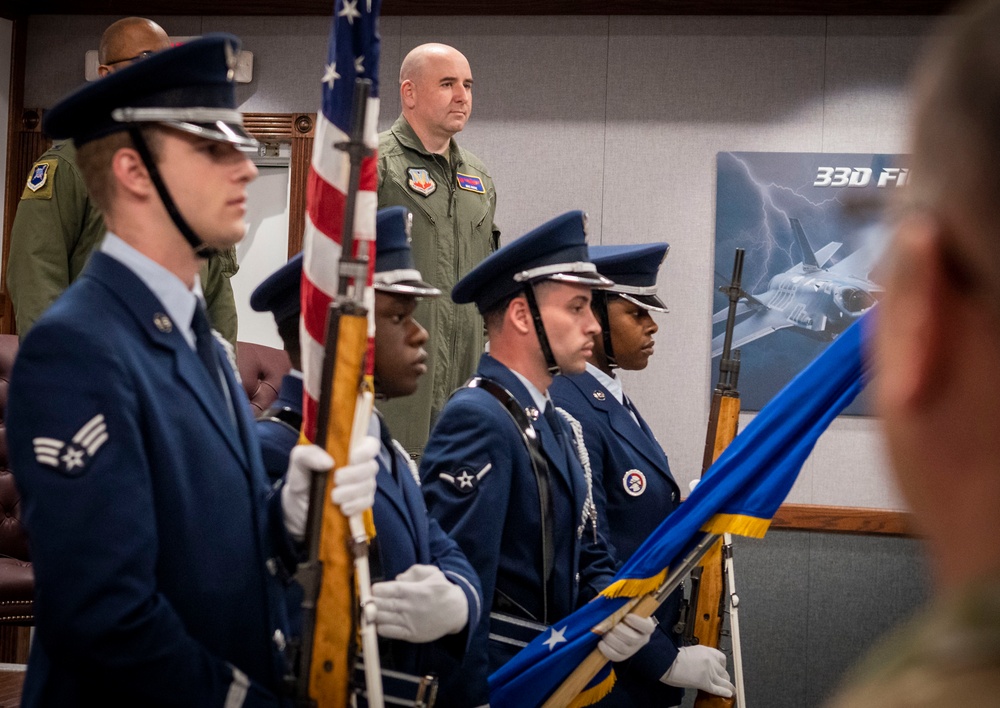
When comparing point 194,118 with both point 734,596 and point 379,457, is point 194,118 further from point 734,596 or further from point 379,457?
point 734,596

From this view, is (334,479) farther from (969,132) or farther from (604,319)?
(604,319)

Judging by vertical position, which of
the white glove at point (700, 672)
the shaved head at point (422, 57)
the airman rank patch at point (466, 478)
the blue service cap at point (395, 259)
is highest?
the shaved head at point (422, 57)

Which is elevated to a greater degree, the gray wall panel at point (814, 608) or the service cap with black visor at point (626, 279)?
the service cap with black visor at point (626, 279)

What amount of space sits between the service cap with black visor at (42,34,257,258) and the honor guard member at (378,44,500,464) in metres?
2.13

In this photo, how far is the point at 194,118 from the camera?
4.93 feet

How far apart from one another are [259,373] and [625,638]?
95.5 inches

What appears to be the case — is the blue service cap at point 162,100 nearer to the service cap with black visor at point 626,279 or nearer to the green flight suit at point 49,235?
the green flight suit at point 49,235

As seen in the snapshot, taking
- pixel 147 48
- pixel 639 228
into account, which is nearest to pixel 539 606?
pixel 147 48

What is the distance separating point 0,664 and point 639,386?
2871 mm

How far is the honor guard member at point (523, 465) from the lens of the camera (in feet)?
7.45

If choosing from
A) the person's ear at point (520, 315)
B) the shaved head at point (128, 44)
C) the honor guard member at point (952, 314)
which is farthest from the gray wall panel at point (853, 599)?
the honor guard member at point (952, 314)

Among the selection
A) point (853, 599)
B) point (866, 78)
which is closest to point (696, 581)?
point (853, 599)

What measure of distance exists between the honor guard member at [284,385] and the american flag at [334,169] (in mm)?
229

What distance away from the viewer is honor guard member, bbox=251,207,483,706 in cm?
177
